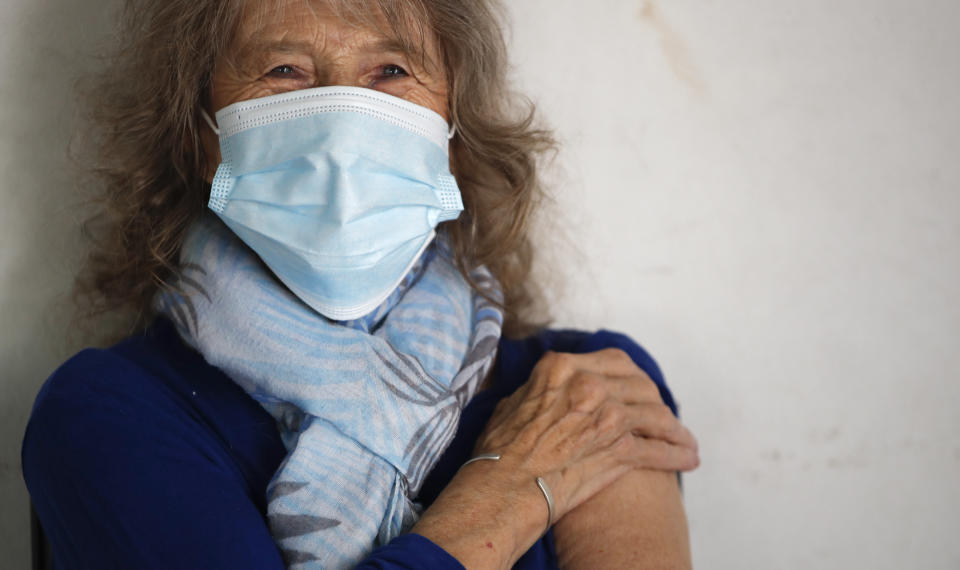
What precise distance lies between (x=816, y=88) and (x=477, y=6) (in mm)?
940

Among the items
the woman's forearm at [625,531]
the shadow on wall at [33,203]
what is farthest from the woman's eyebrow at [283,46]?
the woman's forearm at [625,531]

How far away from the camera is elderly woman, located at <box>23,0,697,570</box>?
1.16 metres

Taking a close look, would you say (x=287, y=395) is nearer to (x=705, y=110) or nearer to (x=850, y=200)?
(x=705, y=110)

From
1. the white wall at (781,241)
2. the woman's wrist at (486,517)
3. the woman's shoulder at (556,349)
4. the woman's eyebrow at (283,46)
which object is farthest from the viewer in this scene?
the white wall at (781,241)

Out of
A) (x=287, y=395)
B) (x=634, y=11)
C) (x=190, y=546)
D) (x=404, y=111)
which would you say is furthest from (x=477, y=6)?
(x=190, y=546)

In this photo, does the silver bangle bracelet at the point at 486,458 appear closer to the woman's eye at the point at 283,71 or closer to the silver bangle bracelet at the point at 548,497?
the silver bangle bracelet at the point at 548,497

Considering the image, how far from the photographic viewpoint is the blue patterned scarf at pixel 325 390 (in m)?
1.23

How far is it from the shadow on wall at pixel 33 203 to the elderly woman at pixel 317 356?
112 mm

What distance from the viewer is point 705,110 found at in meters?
1.94

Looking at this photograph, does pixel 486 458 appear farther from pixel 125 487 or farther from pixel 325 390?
pixel 125 487

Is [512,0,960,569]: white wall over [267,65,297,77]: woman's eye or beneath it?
beneath

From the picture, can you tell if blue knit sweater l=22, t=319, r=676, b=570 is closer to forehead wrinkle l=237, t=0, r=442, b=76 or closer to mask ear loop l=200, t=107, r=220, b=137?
mask ear loop l=200, t=107, r=220, b=137

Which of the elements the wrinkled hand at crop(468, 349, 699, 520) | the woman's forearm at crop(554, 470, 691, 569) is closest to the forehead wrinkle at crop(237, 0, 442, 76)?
the wrinkled hand at crop(468, 349, 699, 520)

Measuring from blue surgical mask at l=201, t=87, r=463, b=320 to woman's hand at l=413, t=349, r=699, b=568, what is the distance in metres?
0.35
